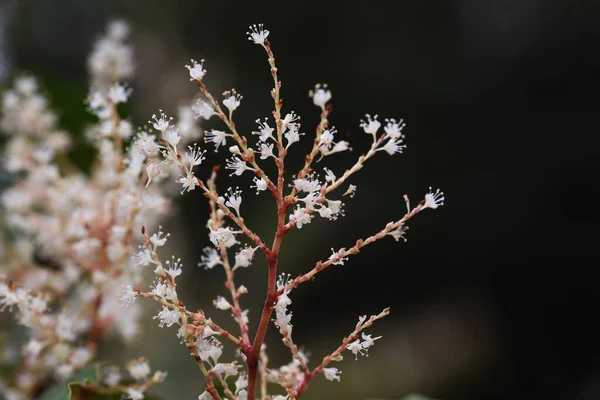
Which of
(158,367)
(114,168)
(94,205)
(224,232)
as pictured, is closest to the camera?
(224,232)

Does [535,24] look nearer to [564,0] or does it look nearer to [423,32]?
[564,0]

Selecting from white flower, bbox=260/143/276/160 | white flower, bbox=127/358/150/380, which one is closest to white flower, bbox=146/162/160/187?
white flower, bbox=260/143/276/160

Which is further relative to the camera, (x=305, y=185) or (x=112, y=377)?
(x=112, y=377)

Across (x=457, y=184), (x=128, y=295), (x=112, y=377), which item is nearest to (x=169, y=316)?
(x=128, y=295)

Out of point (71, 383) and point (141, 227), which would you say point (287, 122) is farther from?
point (71, 383)

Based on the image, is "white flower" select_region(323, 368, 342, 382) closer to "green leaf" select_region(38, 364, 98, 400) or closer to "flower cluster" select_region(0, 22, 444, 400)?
"flower cluster" select_region(0, 22, 444, 400)

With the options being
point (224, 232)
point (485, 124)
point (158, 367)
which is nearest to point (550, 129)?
point (485, 124)

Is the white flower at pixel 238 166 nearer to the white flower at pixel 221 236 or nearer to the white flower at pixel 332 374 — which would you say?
the white flower at pixel 221 236
